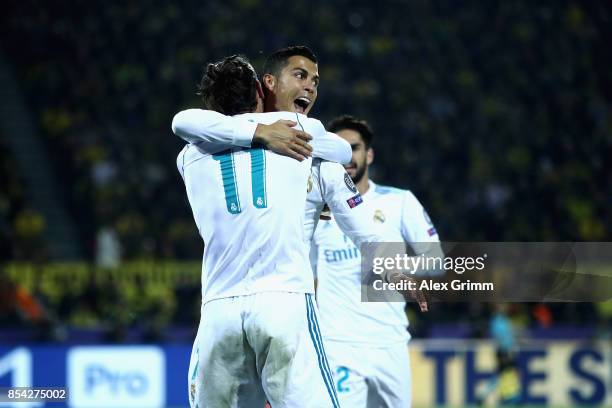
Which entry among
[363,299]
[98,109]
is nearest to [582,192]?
[98,109]

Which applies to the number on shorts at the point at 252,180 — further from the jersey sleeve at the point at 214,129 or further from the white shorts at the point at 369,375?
the white shorts at the point at 369,375

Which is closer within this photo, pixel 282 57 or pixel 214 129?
pixel 214 129

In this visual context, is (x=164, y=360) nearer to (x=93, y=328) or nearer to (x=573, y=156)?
(x=93, y=328)

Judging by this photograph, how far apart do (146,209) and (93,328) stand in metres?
3.41

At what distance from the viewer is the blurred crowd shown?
1695cm

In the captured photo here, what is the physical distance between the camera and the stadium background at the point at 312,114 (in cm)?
1475

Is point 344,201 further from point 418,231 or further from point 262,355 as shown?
point 418,231

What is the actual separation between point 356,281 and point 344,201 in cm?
169

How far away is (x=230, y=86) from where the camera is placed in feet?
13.4

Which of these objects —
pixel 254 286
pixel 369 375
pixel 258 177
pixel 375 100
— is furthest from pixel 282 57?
pixel 375 100

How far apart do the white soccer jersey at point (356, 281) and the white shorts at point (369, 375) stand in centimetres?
6
